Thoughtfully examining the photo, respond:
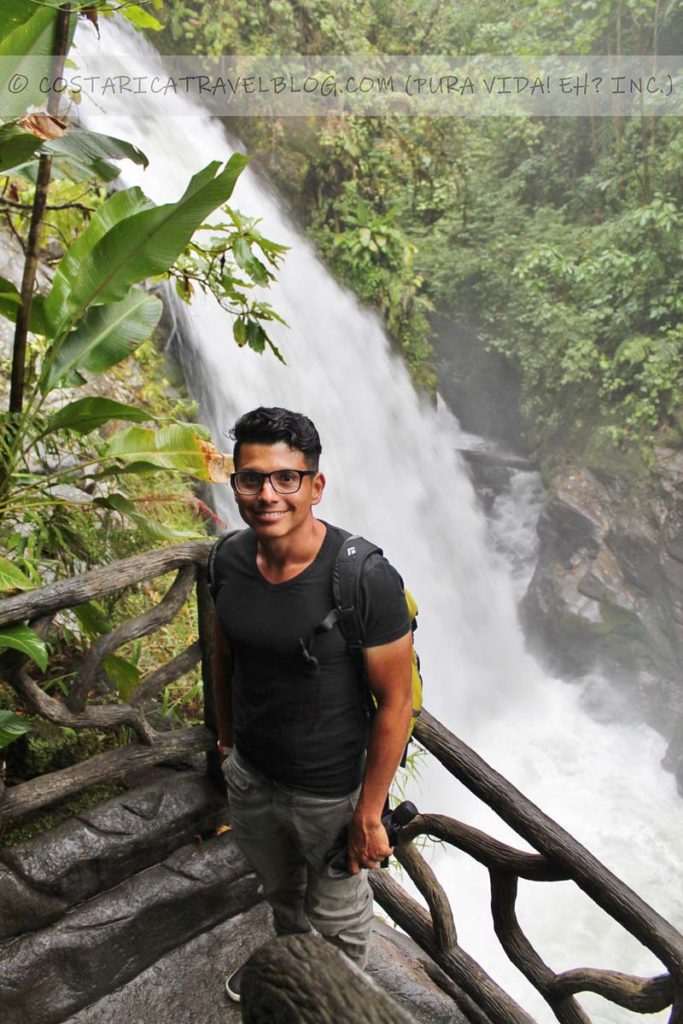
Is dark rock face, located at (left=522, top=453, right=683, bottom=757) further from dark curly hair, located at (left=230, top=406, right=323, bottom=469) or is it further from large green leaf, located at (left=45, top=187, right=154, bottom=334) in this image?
dark curly hair, located at (left=230, top=406, right=323, bottom=469)

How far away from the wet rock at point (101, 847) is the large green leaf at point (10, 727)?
15.7 inches

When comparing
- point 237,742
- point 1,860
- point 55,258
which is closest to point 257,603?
point 237,742

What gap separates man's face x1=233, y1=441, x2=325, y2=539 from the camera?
4.06 feet

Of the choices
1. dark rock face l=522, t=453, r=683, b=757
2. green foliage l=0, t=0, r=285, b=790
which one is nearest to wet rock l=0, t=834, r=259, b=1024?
green foliage l=0, t=0, r=285, b=790

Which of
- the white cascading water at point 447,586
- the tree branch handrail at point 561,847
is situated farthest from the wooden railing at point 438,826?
the white cascading water at point 447,586

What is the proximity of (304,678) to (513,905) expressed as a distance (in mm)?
817

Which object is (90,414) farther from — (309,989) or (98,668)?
(309,989)

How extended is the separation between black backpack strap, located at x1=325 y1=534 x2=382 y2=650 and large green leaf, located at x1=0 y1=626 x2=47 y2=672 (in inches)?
27.0

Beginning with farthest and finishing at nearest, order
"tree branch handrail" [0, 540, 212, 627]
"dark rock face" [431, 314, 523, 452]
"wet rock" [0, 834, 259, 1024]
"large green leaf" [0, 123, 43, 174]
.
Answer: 1. "dark rock face" [431, 314, 523, 452]
2. "large green leaf" [0, 123, 43, 174]
3. "wet rock" [0, 834, 259, 1024]
4. "tree branch handrail" [0, 540, 212, 627]

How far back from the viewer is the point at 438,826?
177 cm

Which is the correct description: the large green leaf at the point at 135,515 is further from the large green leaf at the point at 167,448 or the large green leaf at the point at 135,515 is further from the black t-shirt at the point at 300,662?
the black t-shirt at the point at 300,662

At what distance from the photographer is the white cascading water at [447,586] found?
5.31m

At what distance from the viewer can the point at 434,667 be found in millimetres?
6695

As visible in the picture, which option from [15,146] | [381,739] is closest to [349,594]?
[381,739]
